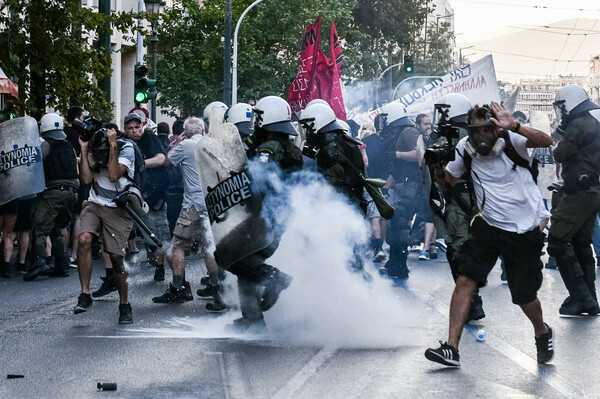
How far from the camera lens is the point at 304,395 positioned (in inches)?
256

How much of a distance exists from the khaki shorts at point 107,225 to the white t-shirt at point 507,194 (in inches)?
129

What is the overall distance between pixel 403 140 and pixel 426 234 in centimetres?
193

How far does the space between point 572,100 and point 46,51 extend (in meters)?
8.51

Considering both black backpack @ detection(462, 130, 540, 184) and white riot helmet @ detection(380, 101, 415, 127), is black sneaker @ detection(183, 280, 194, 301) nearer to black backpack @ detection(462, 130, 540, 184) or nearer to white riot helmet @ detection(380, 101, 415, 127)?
black backpack @ detection(462, 130, 540, 184)

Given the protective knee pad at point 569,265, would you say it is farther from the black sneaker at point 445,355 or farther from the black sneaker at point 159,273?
the black sneaker at point 159,273

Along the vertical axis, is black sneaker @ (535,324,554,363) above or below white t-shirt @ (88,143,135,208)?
below

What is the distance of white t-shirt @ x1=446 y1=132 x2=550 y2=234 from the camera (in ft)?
24.8

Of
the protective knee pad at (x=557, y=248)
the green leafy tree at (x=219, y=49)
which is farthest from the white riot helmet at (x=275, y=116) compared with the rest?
the green leafy tree at (x=219, y=49)

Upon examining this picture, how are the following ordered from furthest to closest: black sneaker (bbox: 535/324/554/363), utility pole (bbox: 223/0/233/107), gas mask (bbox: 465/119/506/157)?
1. utility pole (bbox: 223/0/233/107)
2. black sneaker (bbox: 535/324/554/363)
3. gas mask (bbox: 465/119/506/157)

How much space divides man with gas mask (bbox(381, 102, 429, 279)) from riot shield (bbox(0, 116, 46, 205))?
3917 millimetres

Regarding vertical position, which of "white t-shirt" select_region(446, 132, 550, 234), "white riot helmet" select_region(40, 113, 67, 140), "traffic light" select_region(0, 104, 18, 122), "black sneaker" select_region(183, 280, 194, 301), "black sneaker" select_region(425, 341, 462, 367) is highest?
"white t-shirt" select_region(446, 132, 550, 234)

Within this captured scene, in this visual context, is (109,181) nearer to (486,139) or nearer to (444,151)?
(444,151)

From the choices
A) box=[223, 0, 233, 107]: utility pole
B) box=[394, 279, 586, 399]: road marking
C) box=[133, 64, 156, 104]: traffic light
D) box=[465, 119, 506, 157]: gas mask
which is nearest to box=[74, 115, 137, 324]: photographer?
box=[394, 279, 586, 399]: road marking

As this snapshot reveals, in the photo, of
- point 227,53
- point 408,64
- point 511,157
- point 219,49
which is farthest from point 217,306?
point 408,64
